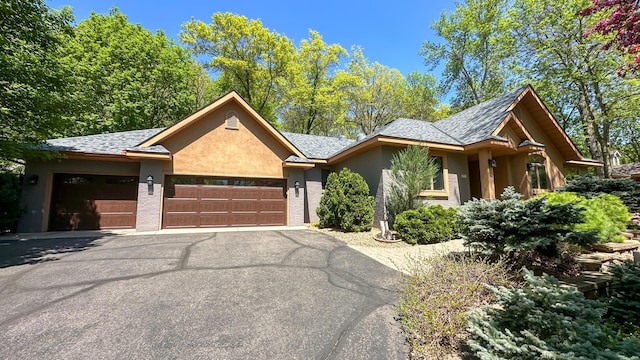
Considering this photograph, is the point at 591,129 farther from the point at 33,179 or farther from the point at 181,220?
the point at 33,179

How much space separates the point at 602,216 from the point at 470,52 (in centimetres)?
2244

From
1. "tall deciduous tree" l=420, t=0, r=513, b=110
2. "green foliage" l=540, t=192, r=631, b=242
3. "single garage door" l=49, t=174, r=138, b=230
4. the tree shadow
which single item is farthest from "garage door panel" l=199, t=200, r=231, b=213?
"tall deciduous tree" l=420, t=0, r=513, b=110

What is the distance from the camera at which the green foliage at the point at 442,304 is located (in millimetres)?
2748

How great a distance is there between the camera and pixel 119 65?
1786cm

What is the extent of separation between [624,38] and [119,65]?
24.9 meters

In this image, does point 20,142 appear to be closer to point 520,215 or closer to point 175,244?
point 175,244

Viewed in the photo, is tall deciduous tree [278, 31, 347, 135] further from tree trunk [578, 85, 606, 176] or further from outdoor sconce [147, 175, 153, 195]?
tree trunk [578, 85, 606, 176]

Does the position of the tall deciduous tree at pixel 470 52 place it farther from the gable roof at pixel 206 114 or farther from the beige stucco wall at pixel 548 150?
the gable roof at pixel 206 114

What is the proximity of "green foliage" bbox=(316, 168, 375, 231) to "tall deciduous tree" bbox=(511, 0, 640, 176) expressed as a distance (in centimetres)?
1644

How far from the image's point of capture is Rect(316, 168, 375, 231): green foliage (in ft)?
32.2

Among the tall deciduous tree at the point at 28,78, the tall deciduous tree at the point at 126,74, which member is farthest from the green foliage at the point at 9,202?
the tall deciduous tree at the point at 126,74

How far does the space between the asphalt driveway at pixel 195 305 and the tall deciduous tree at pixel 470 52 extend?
76.8ft

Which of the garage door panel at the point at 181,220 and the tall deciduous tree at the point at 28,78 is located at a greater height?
the tall deciduous tree at the point at 28,78

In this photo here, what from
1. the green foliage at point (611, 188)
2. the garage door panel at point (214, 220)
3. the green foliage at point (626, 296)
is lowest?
the green foliage at point (626, 296)
